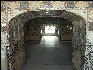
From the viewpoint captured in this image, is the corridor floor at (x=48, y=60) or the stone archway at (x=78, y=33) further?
the corridor floor at (x=48, y=60)

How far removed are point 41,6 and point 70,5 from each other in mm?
1262

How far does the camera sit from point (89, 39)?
8.48 m

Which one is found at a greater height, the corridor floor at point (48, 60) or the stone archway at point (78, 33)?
the stone archway at point (78, 33)

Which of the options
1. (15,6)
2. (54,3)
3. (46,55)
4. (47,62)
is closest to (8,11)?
(15,6)

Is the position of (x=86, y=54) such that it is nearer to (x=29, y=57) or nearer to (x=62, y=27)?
(x=29, y=57)

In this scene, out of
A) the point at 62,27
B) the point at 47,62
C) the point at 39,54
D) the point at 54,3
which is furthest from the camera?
the point at 62,27

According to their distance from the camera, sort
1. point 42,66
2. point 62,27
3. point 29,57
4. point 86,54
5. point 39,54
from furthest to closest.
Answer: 1. point 62,27
2. point 39,54
3. point 29,57
4. point 42,66
5. point 86,54

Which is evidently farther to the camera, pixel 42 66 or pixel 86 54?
pixel 42 66

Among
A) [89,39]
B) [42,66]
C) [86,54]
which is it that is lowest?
[42,66]

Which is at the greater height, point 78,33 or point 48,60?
point 78,33

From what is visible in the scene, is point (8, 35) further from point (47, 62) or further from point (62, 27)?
point (62, 27)

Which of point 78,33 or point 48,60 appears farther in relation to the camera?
Result: point 48,60

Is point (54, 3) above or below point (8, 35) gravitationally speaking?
above

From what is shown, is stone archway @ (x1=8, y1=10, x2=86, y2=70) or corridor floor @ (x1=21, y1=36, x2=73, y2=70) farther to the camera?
corridor floor @ (x1=21, y1=36, x2=73, y2=70)
